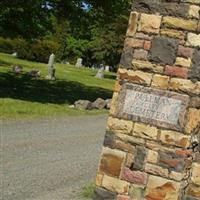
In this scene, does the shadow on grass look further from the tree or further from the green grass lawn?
the tree

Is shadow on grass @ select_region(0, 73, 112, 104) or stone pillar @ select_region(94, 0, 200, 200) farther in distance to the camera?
shadow on grass @ select_region(0, 73, 112, 104)

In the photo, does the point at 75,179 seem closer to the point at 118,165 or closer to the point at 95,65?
the point at 118,165

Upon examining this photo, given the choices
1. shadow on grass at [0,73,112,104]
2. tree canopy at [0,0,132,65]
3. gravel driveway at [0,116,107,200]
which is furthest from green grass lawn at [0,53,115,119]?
tree canopy at [0,0,132,65]

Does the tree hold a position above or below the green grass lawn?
above

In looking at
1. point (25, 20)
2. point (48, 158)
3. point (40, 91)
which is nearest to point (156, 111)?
point (48, 158)

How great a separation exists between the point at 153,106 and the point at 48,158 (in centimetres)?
539

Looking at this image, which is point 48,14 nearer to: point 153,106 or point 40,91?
point 40,91

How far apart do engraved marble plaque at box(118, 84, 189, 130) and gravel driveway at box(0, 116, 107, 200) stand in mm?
2717

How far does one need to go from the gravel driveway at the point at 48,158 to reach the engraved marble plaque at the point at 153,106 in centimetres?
272

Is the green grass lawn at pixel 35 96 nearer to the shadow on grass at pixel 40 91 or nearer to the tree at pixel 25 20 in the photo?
the shadow on grass at pixel 40 91

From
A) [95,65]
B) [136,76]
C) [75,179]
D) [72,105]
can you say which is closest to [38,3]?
[72,105]

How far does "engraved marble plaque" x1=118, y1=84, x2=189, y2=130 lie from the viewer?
7395 millimetres

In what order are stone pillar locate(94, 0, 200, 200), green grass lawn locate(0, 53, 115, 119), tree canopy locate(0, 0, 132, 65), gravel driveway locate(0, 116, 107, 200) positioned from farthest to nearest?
1. tree canopy locate(0, 0, 132, 65)
2. green grass lawn locate(0, 53, 115, 119)
3. gravel driveway locate(0, 116, 107, 200)
4. stone pillar locate(94, 0, 200, 200)

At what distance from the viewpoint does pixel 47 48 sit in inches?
1989
